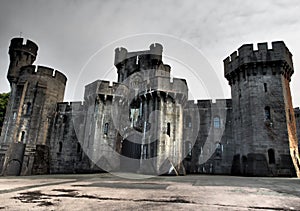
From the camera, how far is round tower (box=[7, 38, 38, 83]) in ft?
83.0

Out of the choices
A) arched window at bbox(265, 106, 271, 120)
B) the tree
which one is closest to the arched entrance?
arched window at bbox(265, 106, 271, 120)

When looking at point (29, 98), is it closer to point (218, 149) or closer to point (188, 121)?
point (188, 121)

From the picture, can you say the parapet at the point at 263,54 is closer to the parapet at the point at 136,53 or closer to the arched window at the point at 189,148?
the arched window at the point at 189,148

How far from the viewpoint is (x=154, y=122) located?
17.3 m

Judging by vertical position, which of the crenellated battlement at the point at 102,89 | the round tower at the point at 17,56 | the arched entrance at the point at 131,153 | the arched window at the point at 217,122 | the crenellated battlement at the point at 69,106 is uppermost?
the round tower at the point at 17,56

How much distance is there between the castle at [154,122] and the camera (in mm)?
17188

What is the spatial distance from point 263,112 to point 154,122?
363 inches

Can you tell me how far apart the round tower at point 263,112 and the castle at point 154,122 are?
0.24 feet

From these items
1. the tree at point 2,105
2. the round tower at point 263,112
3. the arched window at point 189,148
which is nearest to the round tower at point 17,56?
the tree at point 2,105

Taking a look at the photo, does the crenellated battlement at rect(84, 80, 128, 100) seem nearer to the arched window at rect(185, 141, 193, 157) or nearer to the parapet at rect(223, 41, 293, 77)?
the arched window at rect(185, 141, 193, 157)

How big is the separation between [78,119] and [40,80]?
6295 mm

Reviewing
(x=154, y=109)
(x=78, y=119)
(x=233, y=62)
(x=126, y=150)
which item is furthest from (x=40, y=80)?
(x=233, y=62)

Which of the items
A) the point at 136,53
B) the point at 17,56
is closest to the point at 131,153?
the point at 136,53

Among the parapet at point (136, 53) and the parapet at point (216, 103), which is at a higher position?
the parapet at point (136, 53)
